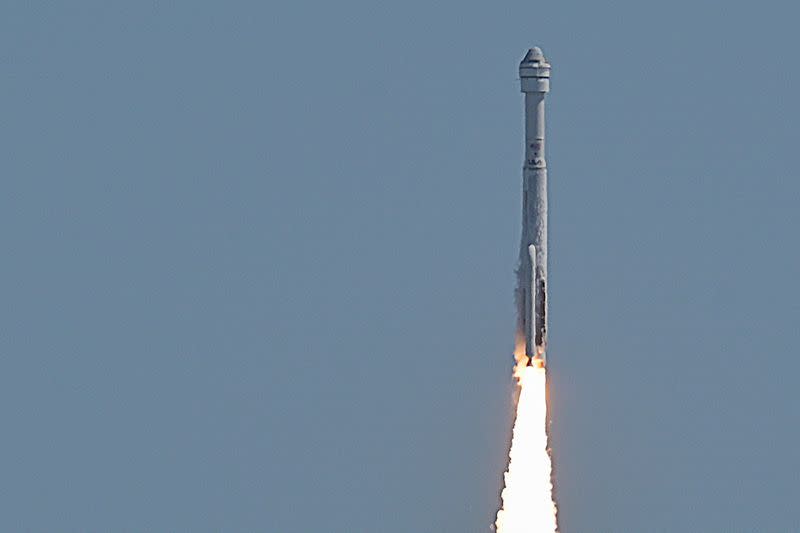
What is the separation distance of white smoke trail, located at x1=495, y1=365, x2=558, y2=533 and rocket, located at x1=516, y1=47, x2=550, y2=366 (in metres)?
2.83

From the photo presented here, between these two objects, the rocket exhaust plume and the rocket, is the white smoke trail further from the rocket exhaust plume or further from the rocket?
the rocket

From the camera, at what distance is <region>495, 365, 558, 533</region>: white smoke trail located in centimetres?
8338

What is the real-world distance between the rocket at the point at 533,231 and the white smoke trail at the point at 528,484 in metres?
2.83

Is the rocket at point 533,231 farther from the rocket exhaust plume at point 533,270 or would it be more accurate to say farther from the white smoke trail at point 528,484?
the white smoke trail at point 528,484

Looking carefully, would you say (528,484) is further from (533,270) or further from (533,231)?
(533,231)

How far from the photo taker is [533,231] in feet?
267

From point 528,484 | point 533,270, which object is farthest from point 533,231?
point 528,484

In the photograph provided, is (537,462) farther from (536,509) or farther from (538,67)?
(538,67)

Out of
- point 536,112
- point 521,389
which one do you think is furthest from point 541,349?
point 536,112

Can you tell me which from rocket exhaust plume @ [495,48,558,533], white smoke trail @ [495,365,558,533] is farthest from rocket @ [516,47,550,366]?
white smoke trail @ [495,365,558,533]

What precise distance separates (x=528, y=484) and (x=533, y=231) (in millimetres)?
8055

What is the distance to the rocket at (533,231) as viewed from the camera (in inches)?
3209

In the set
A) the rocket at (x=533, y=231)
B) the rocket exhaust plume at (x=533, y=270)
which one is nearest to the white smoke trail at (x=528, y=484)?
the rocket exhaust plume at (x=533, y=270)

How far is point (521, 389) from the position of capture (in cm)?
8200
